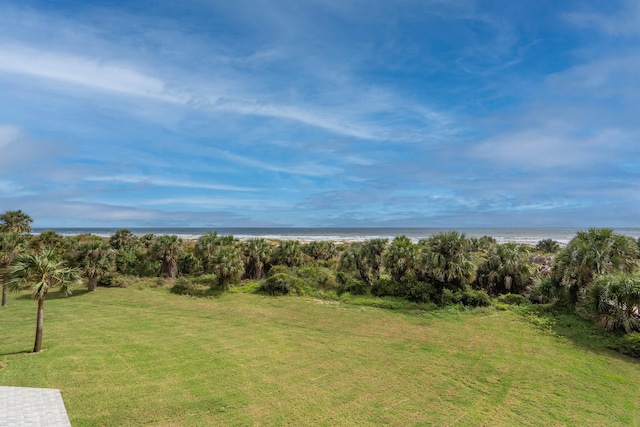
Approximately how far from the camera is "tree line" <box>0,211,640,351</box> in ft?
58.4

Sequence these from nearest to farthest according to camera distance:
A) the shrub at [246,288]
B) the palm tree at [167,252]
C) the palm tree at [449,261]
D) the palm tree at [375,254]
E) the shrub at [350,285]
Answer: the palm tree at [449,261] → the shrub at [350,285] → the shrub at [246,288] → the palm tree at [375,254] → the palm tree at [167,252]

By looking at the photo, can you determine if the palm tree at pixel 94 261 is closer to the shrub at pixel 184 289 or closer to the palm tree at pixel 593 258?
the shrub at pixel 184 289

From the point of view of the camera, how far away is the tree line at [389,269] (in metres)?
17.8

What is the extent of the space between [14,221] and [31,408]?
48.3 metres

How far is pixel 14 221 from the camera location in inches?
1804

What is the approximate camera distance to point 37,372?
1366 cm

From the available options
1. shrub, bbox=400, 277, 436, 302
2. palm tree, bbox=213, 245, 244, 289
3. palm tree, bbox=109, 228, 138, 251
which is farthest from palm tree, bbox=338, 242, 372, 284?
palm tree, bbox=109, 228, 138, 251

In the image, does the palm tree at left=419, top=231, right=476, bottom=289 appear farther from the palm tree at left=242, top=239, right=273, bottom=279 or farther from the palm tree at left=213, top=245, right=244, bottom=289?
the palm tree at left=242, top=239, right=273, bottom=279

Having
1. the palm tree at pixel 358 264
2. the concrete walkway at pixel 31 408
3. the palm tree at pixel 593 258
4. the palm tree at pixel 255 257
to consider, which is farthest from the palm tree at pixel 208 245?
the palm tree at pixel 593 258

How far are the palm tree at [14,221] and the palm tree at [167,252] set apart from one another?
73.7 feet

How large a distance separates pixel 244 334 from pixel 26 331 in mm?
12966

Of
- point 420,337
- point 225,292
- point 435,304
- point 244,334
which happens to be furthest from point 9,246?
point 435,304

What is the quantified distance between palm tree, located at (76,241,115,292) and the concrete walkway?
2173cm

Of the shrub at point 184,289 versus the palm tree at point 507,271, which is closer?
the palm tree at point 507,271
